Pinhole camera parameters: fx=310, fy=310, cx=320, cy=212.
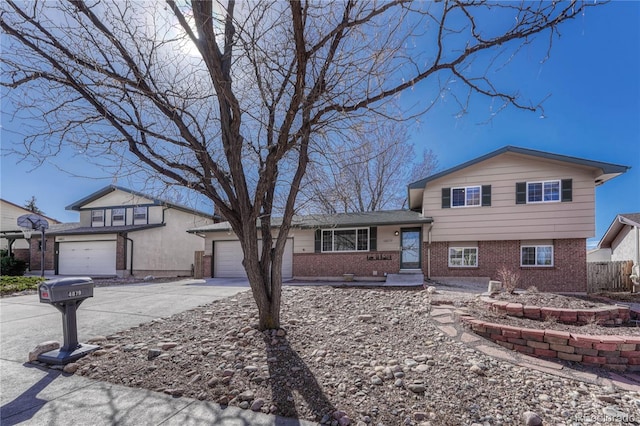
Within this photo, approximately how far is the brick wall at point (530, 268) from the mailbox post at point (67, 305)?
37.9 ft

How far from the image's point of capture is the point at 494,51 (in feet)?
11.7

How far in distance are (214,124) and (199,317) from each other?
3.34m

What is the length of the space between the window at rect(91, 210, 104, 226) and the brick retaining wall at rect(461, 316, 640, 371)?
21817 millimetres

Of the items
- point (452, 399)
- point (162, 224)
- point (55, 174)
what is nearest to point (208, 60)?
point (55, 174)

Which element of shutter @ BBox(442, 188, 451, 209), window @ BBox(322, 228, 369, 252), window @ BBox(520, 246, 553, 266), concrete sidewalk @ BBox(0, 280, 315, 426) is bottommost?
concrete sidewalk @ BBox(0, 280, 315, 426)

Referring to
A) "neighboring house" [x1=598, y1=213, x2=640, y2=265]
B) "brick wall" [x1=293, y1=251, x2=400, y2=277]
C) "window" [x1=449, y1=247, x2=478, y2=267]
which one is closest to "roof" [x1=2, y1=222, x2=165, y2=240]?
"brick wall" [x1=293, y1=251, x2=400, y2=277]

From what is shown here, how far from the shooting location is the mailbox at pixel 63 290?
3715 millimetres

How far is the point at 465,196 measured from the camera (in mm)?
12555

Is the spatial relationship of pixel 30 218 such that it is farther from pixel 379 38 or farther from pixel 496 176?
pixel 496 176

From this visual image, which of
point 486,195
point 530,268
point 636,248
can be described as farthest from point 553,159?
point 636,248

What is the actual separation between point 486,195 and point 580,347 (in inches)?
373

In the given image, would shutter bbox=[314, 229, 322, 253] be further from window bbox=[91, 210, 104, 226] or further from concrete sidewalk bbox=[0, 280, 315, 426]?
window bbox=[91, 210, 104, 226]

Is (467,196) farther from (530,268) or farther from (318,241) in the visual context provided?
(318,241)

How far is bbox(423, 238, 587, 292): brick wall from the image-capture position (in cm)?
1124
